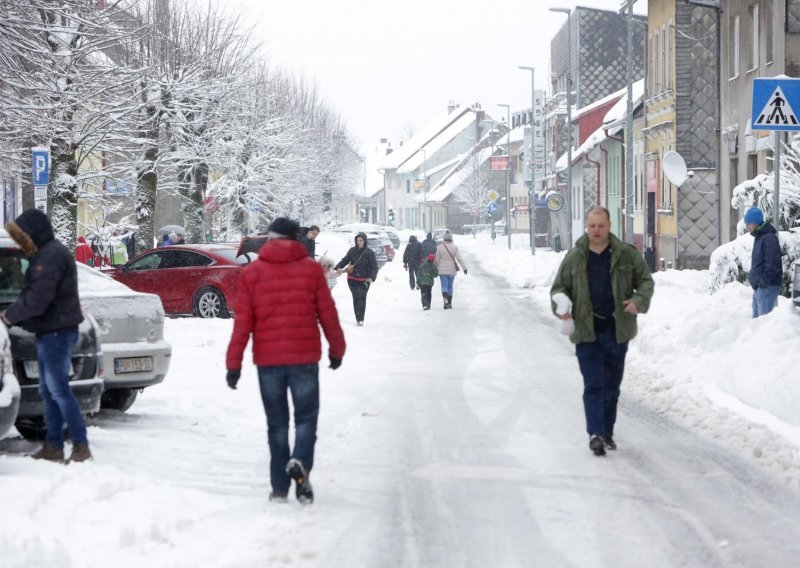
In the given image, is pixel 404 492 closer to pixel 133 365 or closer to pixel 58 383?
pixel 58 383

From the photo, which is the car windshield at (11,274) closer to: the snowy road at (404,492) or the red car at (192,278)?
the snowy road at (404,492)

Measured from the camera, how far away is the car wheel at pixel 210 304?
77.4 ft

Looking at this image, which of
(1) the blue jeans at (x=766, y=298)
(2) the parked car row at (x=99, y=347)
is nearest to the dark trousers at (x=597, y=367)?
(2) the parked car row at (x=99, y=347)

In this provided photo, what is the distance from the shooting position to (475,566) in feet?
20.5

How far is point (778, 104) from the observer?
45.3 ft

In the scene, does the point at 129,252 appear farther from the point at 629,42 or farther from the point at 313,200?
the point at 313,200

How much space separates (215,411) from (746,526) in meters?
5.91

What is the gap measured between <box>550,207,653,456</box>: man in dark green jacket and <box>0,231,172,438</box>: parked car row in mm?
3363

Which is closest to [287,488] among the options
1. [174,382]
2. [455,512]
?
[455,512]

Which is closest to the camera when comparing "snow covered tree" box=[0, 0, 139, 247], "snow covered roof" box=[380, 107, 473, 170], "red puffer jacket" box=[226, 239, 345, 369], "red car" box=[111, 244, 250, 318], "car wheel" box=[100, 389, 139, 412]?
"red puffer jacket" box=[226, 239, 345, 369]

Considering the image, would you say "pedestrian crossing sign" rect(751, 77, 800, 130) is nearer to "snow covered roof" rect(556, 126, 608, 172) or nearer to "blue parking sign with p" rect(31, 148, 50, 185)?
"blue parking sign with p" rect(31, 148, 50, 185)

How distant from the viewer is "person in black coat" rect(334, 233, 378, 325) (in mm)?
22953

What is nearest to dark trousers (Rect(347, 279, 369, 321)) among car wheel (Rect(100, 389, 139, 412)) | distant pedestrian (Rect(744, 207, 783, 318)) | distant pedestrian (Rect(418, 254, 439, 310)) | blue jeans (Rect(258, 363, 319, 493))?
distant pedestrian (Rect(418, 254, 439, 310))

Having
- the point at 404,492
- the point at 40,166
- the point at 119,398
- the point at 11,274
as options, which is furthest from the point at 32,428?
the point at 40,166
